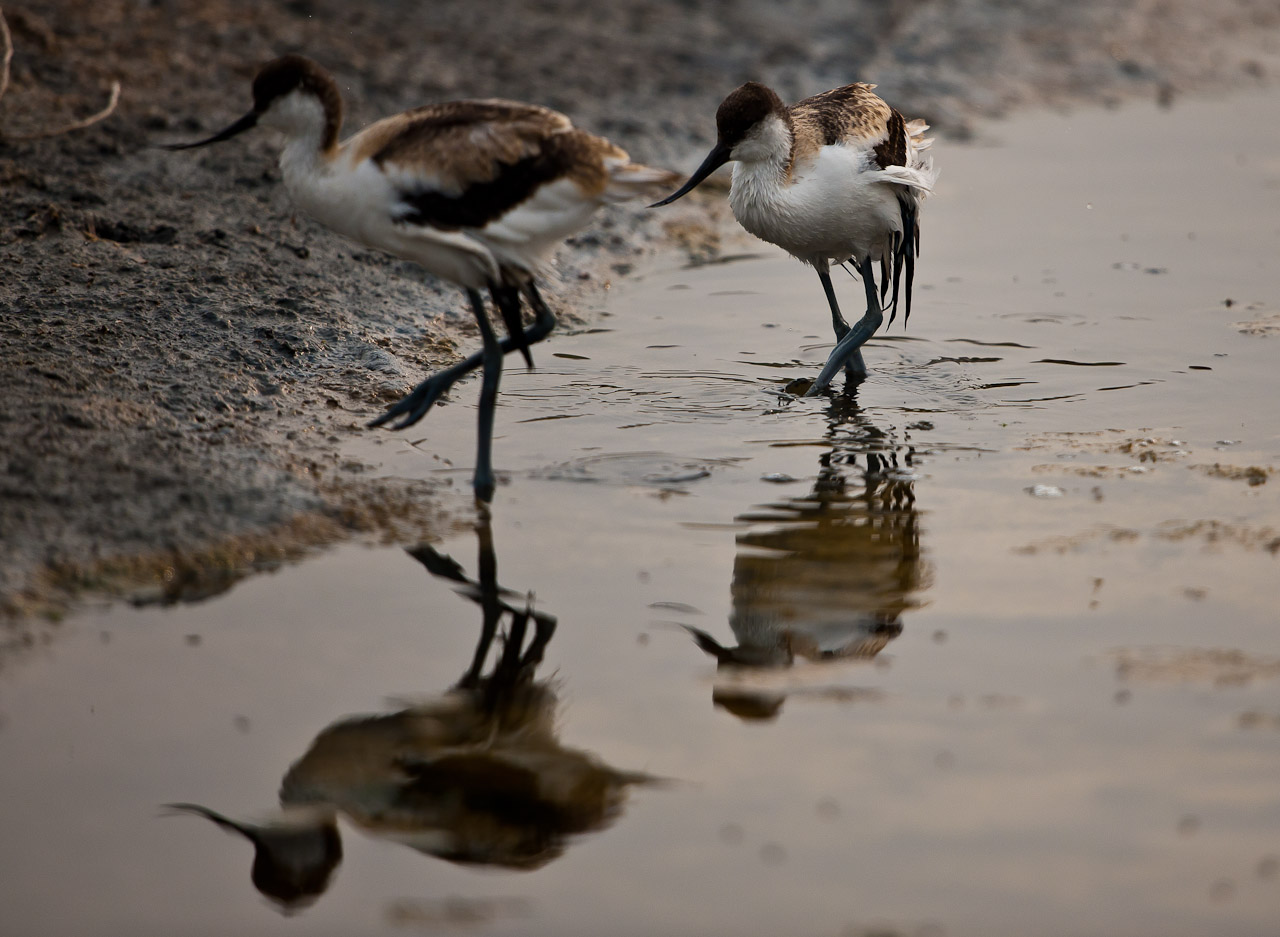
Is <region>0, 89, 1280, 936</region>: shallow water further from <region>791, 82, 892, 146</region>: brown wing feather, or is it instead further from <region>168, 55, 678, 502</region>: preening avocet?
<region>791, 82, 892, 146</region>: brown wing feather

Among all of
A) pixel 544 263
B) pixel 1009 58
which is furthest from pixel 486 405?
pixel 1009 58

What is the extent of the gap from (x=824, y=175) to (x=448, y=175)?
1.74 m

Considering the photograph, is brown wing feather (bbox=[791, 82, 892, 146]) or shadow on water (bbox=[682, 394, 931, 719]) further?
brown wing feather (bbox=[791, 82, 892, 146])

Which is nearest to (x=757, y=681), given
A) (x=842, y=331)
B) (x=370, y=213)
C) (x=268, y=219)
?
(x=370, y=213)

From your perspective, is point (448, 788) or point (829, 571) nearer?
point (448, 788)

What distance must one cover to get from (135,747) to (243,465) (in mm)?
1514

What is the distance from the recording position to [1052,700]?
142 inches

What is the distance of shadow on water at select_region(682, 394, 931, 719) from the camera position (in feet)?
12.8

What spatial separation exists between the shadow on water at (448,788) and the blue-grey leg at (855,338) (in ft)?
7.73

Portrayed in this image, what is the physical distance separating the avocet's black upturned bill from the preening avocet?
3.08ft

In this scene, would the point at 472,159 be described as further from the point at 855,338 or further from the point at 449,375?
the point at 855,338

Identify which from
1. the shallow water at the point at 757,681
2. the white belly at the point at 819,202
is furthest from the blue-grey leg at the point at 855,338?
the white belly at the point at 819,202

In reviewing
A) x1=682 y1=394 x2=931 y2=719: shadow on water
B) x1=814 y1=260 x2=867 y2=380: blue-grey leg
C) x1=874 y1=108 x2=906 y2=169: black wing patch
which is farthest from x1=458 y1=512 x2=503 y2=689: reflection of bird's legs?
x1=874 y1=108 x2=906 y2=169: black wing patch

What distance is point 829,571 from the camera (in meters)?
4.38
